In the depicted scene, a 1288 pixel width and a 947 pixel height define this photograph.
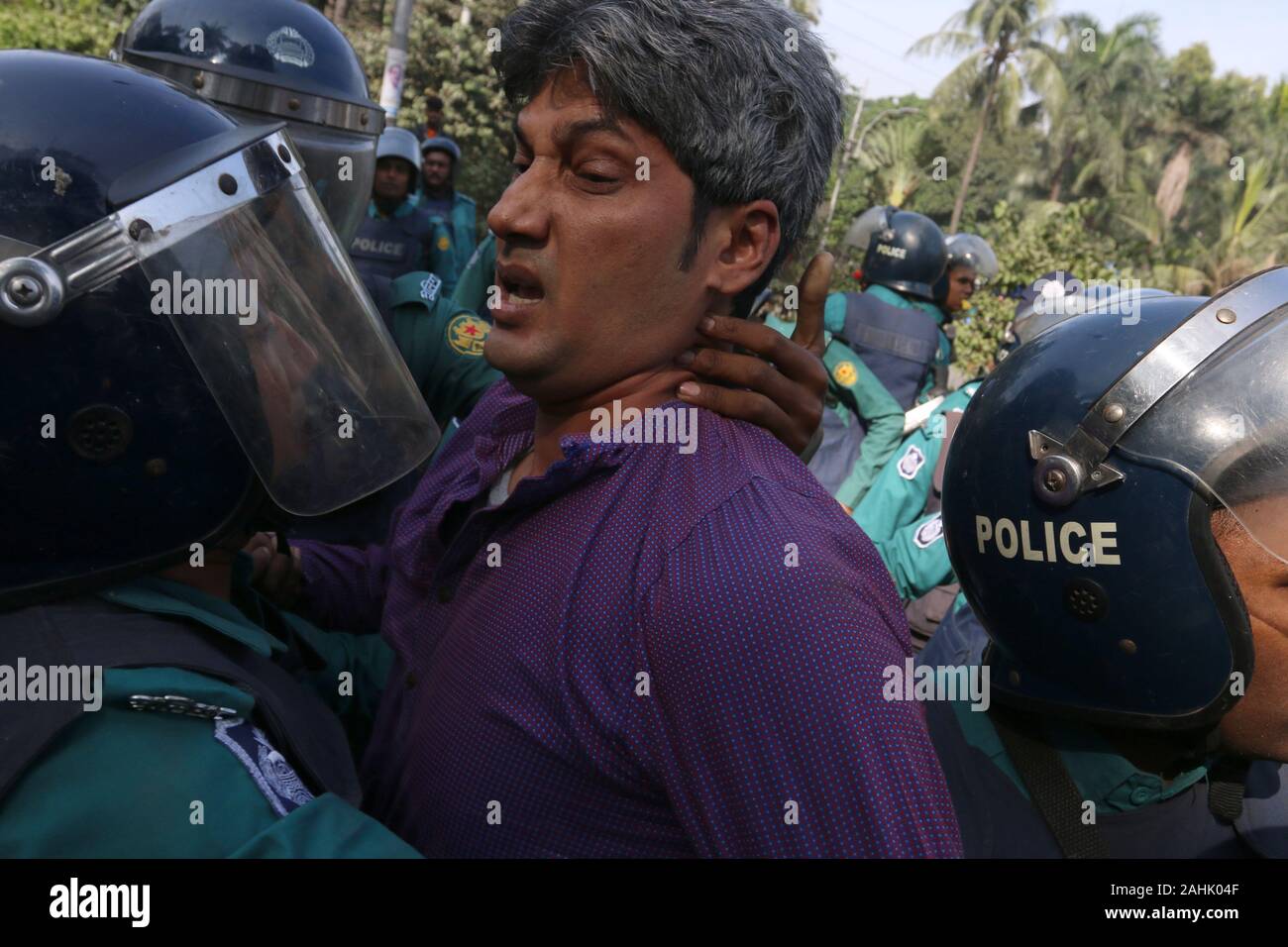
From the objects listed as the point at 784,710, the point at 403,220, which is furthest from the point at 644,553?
the point at 403,220

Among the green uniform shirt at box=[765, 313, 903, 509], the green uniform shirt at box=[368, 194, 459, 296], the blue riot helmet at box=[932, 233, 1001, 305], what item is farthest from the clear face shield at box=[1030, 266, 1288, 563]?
the green uniform shirt at box=[368, 194, 459, 296]

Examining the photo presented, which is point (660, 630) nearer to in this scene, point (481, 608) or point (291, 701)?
point (481, 608)

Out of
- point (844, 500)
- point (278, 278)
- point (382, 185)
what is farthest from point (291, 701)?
point (382, 185)

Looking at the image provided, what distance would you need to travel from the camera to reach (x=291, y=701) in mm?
1744

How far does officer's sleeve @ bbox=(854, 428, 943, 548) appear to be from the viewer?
4.71 m

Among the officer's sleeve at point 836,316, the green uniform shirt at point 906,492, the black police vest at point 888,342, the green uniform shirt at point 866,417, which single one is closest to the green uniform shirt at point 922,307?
the black police vest at point 888,342

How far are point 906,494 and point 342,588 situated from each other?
2.83m

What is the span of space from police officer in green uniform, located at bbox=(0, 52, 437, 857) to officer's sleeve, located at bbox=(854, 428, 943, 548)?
10.3ft

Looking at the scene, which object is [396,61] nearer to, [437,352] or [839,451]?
[839,451]

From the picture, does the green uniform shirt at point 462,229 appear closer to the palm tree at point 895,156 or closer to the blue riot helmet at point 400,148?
the blue riot helmet at point 400,148

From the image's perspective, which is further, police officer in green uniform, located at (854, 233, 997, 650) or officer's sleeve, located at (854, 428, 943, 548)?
officer's sleeve, located at (854, 428, 943, 548)

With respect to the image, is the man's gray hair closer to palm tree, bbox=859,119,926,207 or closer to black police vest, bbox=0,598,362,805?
black police vest, bbox=0,598,362,805

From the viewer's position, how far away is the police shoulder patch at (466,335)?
3.32 meters
